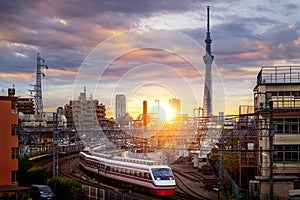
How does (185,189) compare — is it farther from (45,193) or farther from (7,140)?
(7,140)

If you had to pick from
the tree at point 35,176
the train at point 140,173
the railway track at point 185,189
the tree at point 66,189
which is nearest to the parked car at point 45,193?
the tree at point 66,189

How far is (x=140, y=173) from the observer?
79.7 ft

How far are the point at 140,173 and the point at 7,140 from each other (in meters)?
7.70

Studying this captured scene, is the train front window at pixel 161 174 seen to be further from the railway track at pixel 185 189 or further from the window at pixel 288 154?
the window at pixel 288 154

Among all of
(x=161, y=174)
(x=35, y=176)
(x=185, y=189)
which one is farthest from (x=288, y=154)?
(x=35, y=176)

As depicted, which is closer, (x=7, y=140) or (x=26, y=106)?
(x=7, y=140)

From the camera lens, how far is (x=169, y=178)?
22750 millimetres

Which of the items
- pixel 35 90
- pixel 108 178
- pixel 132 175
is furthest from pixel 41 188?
pixel 35 90

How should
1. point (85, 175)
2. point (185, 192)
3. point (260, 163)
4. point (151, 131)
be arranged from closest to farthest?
point (185, 192) < point (260, 163) < point (85, 175) < point (151, 131)

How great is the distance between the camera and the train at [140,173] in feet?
73.6

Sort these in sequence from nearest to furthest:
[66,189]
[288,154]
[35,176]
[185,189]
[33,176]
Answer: [66,189]
[288,154]
[185,189]
[33,176]
[35,176]

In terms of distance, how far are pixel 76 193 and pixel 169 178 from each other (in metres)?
5.07

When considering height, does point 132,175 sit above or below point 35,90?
below

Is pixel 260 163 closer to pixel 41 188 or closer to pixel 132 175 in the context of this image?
pixel 132 175
